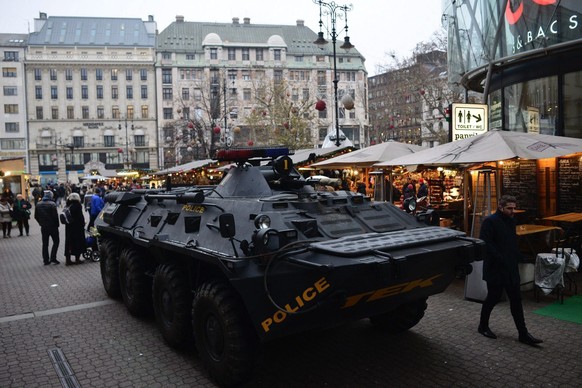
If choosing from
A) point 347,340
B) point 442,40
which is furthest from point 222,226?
point 442,40

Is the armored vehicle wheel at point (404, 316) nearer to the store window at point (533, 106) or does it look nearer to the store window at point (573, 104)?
the store window at point (573, 104)

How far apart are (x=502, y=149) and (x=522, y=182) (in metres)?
5.46

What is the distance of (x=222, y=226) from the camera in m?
4.61

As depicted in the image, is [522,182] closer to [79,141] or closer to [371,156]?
[371,156]

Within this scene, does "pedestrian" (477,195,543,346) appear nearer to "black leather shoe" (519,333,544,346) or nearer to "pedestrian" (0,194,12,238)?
"black leather shoe" (519,333,544,346)

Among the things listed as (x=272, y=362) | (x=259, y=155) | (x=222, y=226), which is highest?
(x=259, y=155)

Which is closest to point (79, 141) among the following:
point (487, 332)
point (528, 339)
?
point (487, 332)

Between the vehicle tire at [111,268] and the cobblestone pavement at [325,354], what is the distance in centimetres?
62

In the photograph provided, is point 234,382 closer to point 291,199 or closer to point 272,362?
point 272,362

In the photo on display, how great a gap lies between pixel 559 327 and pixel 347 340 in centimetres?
296

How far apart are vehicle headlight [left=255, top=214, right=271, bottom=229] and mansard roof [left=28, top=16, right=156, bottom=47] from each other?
72025mm

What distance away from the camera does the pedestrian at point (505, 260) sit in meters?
5.97

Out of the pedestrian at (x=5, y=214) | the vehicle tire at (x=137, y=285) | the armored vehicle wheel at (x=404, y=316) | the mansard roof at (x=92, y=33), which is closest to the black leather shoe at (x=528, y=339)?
the armored vehicle wheel at (x=404, y=316)

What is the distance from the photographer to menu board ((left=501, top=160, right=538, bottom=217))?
516 inches
